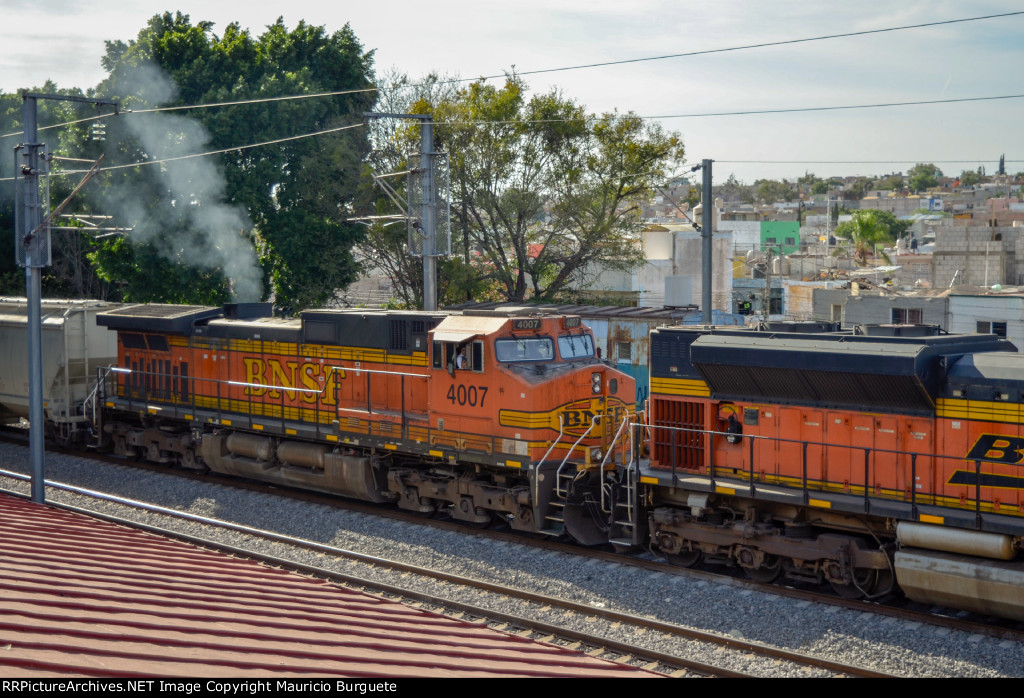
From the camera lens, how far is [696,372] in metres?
13.0

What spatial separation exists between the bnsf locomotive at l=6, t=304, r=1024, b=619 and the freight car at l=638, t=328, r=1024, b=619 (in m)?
0.02

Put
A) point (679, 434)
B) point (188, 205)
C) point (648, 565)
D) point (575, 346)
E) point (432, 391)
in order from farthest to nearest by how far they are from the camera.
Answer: point (188, 205)
point (432, 391)
point (575, 346)
point (679, 434)
point (648, 565)

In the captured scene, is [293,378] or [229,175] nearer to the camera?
[293,378]

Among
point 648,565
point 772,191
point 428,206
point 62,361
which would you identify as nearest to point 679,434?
point 648,565

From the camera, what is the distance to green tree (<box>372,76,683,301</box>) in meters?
32.2

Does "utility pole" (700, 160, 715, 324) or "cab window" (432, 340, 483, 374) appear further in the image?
"utility pole" (700, 160, 715, 324)

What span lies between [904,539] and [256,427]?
39.9ft

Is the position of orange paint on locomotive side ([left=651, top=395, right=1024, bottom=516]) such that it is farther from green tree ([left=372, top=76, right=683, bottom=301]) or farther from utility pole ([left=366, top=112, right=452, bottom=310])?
green tree ([left=372, top=76, right=683, bottom=301])

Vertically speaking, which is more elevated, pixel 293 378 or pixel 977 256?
pixel 977 256

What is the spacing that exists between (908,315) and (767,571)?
19.5 m

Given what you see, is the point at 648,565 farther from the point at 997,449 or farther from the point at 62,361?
the point at 62,361

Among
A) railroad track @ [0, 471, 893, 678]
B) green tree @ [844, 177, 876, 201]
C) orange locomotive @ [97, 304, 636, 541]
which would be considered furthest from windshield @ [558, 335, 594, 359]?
green tree @ [844, 177, 876, 201]

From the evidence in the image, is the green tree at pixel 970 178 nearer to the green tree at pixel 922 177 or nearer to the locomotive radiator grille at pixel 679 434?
the green tree at pixel 922 177

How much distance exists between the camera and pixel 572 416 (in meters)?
14.3
